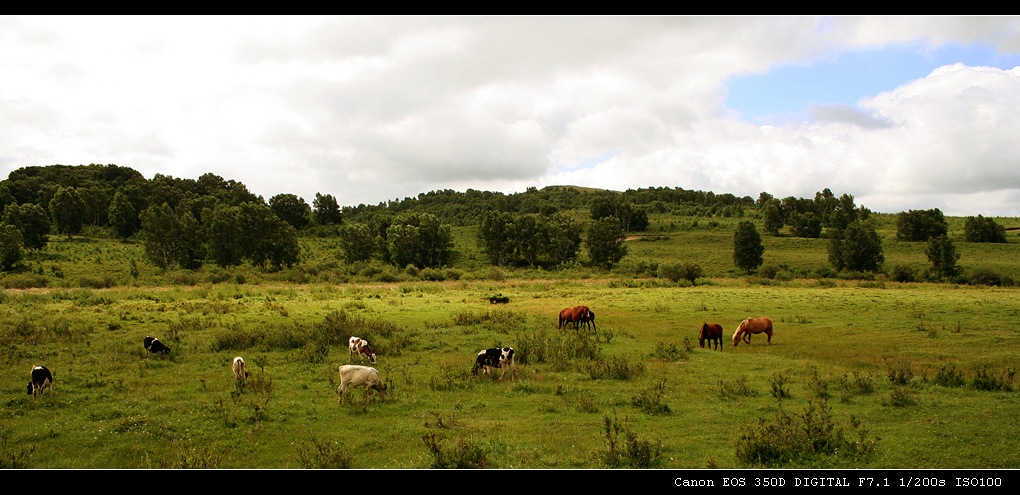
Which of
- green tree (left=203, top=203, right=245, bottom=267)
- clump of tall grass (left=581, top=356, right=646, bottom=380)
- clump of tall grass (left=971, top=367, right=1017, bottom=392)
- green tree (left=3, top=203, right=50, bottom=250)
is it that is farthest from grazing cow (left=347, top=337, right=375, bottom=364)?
green tree (left=3, top=203, right=50, bottom=250)

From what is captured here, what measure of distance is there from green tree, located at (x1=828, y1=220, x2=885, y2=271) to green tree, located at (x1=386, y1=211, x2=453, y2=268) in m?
63.6

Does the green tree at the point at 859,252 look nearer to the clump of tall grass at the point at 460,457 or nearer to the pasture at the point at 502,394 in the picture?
the pasture at the point at 502,394

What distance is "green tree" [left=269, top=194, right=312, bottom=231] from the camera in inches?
4488

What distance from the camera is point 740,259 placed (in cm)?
8912

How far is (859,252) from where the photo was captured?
82938 millimetres

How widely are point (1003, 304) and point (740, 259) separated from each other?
5408 centimetres

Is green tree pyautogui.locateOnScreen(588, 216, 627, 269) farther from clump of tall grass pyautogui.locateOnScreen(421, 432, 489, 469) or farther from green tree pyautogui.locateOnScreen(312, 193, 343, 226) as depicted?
clump of tall grass pyautogui.locateOnScreen(421, 432, 489, 469)

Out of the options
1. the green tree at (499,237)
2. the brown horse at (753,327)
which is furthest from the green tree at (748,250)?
the brown horse at (753,327)

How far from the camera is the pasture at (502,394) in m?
10.1

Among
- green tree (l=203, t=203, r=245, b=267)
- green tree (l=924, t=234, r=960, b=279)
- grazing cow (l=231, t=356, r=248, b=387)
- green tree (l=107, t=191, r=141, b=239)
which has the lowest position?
grazing cow (l=231, t=356, r=248, b=387)

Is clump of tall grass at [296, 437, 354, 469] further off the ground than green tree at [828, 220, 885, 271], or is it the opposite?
green tree at [828, 220, 885, 271]

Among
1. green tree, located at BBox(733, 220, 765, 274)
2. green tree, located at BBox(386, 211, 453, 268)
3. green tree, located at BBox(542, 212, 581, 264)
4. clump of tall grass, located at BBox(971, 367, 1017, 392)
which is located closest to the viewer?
clump of tall grass, located at BBox(971, 367, 1017, 392)
